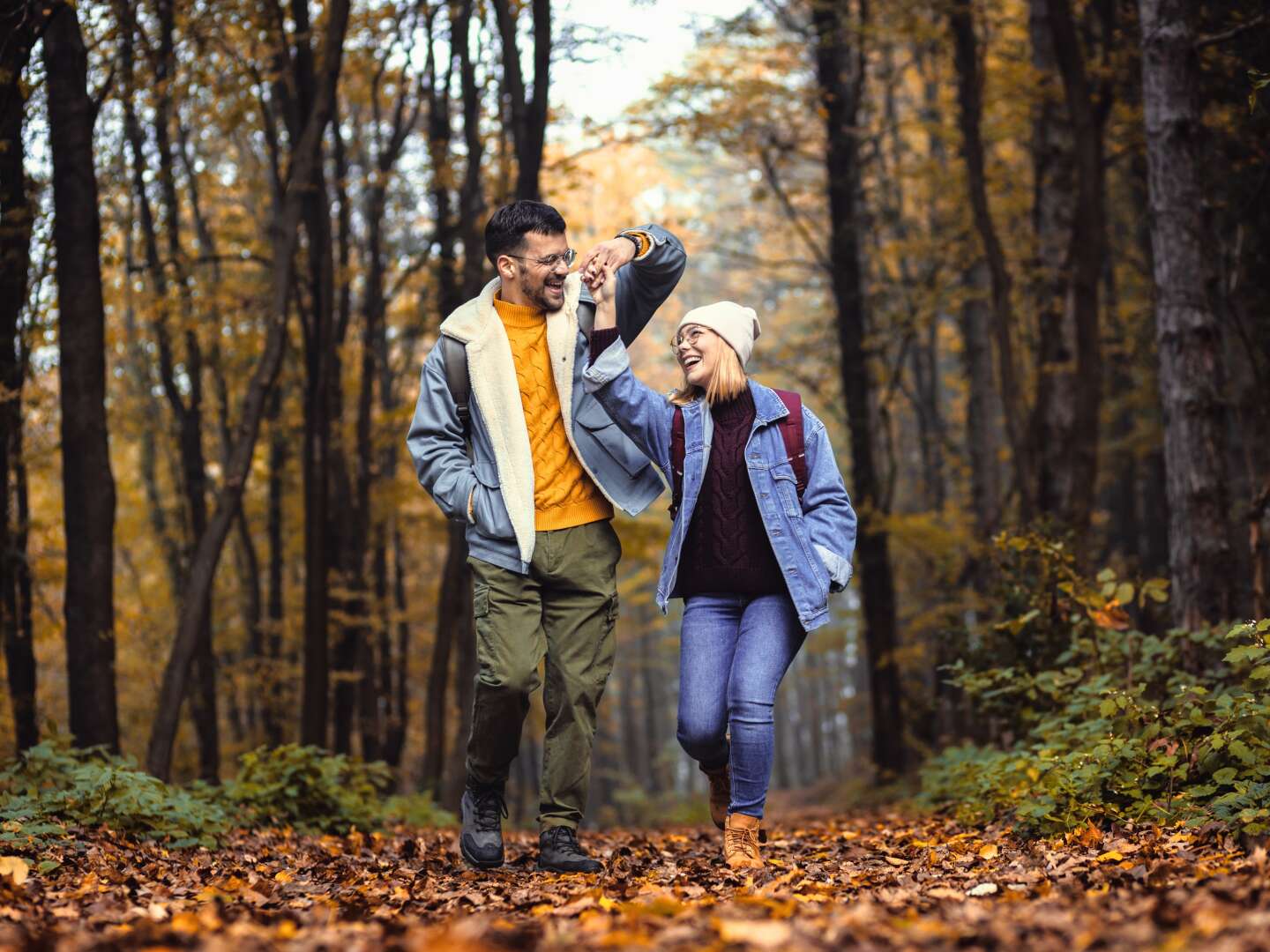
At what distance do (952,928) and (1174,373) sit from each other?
567cm

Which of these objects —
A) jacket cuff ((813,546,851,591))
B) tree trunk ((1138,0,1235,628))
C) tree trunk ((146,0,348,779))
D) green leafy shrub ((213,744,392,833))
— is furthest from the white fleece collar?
tree trunk ((1138,0,1235,628))

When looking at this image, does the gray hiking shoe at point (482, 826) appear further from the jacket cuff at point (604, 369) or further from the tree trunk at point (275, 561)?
the tree trunk at point (275, 561)

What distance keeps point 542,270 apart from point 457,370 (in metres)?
0.56

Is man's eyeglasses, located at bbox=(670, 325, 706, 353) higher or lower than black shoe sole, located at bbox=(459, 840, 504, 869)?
higher

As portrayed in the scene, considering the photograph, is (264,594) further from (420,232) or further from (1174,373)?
(1174,373)

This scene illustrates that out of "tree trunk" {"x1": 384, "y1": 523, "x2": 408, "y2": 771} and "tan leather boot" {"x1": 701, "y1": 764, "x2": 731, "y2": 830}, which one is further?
"tree trunk" {"x1": 384, "y1": 523, "x2": 408, "y2": 771}

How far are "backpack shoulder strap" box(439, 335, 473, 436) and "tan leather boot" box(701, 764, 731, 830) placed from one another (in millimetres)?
1904

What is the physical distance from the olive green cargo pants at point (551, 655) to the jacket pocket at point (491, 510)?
0.15 m

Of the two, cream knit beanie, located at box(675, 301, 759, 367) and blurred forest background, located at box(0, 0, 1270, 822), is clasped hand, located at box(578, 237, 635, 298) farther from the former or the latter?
blurred forest background, located at box(0, 0, 1270, 822)

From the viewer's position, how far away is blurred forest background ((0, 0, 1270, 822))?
823 centimetres

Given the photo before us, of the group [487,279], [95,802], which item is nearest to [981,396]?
[487,279]

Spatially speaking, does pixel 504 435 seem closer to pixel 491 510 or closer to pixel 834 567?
pixel 491 510

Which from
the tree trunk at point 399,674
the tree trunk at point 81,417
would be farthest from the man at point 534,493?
the tree trunk at point 399,674

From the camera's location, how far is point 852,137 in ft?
54.0
